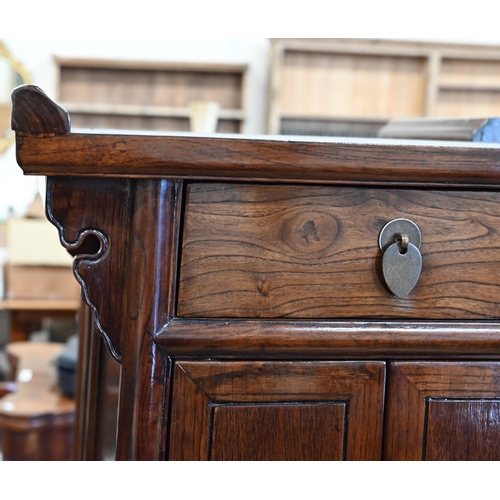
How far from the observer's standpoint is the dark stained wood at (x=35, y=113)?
1.44ft

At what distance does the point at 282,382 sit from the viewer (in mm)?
506

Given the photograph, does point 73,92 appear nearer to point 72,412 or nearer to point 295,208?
point 72,412

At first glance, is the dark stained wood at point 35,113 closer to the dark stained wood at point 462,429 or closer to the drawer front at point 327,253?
the drawer front at point 327,253

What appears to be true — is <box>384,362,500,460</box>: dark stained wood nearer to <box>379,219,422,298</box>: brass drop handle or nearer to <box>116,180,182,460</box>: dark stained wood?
<box>379,219,422,298</box>: brass drop handle

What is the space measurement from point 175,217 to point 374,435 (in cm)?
24

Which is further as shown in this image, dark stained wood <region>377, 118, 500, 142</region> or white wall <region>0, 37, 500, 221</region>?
white wall <region>0, 37, 500, 221</region>

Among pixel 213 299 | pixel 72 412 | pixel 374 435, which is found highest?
pixel 213 299

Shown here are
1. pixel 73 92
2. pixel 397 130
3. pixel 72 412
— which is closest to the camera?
pixel 397 130

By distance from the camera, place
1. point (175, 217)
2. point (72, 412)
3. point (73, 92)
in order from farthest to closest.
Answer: point (73, 92) → point (72, 412) → point (175, 217)

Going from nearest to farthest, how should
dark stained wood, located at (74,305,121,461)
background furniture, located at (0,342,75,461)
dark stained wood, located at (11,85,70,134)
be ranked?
dark stained wood, located at (11,85,70,134) → dark stained wood, located at (74,305,121,461) → background furniture, located at (0,342,75,461)

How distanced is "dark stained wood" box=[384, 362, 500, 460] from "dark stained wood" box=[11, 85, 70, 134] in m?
0.31

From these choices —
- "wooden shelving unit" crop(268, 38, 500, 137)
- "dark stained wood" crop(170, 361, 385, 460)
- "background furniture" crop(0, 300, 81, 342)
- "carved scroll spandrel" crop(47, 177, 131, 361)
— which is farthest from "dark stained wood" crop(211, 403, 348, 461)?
"wooden shelving unit" crop(268, 38, 500, 137)

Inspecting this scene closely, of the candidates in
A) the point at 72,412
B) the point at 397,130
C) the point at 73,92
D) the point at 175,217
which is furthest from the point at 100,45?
the point at 175,217

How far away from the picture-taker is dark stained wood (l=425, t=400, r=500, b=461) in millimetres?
529
